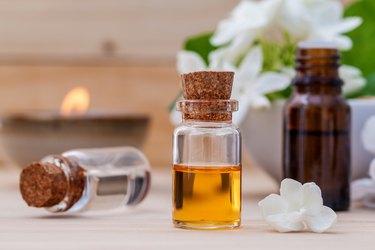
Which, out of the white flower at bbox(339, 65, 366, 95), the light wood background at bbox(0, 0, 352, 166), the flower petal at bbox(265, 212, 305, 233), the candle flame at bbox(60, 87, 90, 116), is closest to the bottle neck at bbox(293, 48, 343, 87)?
the white flower at bbox(339, 65, 366, 95)

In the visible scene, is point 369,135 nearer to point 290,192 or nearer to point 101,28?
point 290,192

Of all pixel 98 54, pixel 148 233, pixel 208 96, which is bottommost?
pixel 148 233

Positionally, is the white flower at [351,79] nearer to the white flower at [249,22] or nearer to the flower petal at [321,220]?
the white flower at [249,22]

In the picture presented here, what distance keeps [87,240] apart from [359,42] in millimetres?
528

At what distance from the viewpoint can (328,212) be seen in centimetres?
66

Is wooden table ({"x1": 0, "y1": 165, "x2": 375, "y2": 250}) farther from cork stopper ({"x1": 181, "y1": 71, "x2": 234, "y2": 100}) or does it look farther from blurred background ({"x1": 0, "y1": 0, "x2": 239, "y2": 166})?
blurred background ({"x1": 0, "y1": 0, "x2": 239, "y2": 166})

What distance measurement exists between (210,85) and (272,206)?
0.11 meters

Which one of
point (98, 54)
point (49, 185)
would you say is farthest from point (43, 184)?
point (98, 54)

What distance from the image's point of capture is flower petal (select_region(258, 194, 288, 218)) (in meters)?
0.66

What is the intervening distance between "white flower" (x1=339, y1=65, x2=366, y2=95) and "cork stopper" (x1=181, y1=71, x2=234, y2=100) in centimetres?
29

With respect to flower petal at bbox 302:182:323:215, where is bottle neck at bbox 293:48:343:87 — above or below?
A: above

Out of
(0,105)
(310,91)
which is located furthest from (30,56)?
(310,91)

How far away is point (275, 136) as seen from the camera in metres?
0.94

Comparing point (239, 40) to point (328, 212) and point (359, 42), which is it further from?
point (328, 212)
